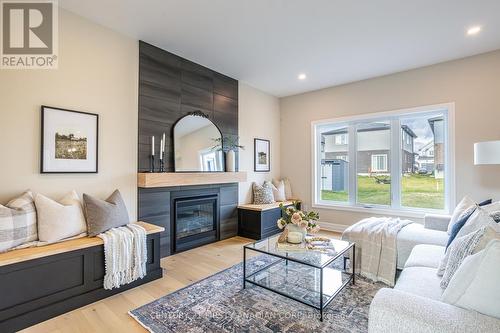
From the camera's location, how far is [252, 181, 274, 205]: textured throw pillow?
491 cm

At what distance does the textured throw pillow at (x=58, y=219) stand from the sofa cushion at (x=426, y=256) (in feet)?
10.2

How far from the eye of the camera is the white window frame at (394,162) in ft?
12.7

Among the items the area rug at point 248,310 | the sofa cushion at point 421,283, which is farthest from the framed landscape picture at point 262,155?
the sofa cushion at point 421,283

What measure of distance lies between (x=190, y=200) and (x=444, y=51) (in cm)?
426

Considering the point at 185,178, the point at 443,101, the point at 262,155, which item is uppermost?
the point at 443,101

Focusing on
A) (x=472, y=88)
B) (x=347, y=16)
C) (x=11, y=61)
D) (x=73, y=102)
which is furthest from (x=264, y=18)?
(x=472, y=88)

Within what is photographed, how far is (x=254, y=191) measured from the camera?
5.01 m

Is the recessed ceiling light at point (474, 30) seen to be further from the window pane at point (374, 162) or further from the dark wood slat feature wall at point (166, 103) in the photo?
the dark wood slat feature wall at point (166, 103)

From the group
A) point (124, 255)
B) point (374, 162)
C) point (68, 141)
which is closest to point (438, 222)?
point (374, 162)

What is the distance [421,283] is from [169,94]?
355 centimetres

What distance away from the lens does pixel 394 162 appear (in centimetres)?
447

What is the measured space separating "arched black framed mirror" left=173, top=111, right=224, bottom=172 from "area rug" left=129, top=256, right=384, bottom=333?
1.76m

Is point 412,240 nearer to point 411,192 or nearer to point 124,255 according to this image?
point 411,192

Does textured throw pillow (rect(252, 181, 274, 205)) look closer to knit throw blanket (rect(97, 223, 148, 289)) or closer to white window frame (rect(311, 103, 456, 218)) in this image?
white window frame (rect(311, 103, 456, 218))
